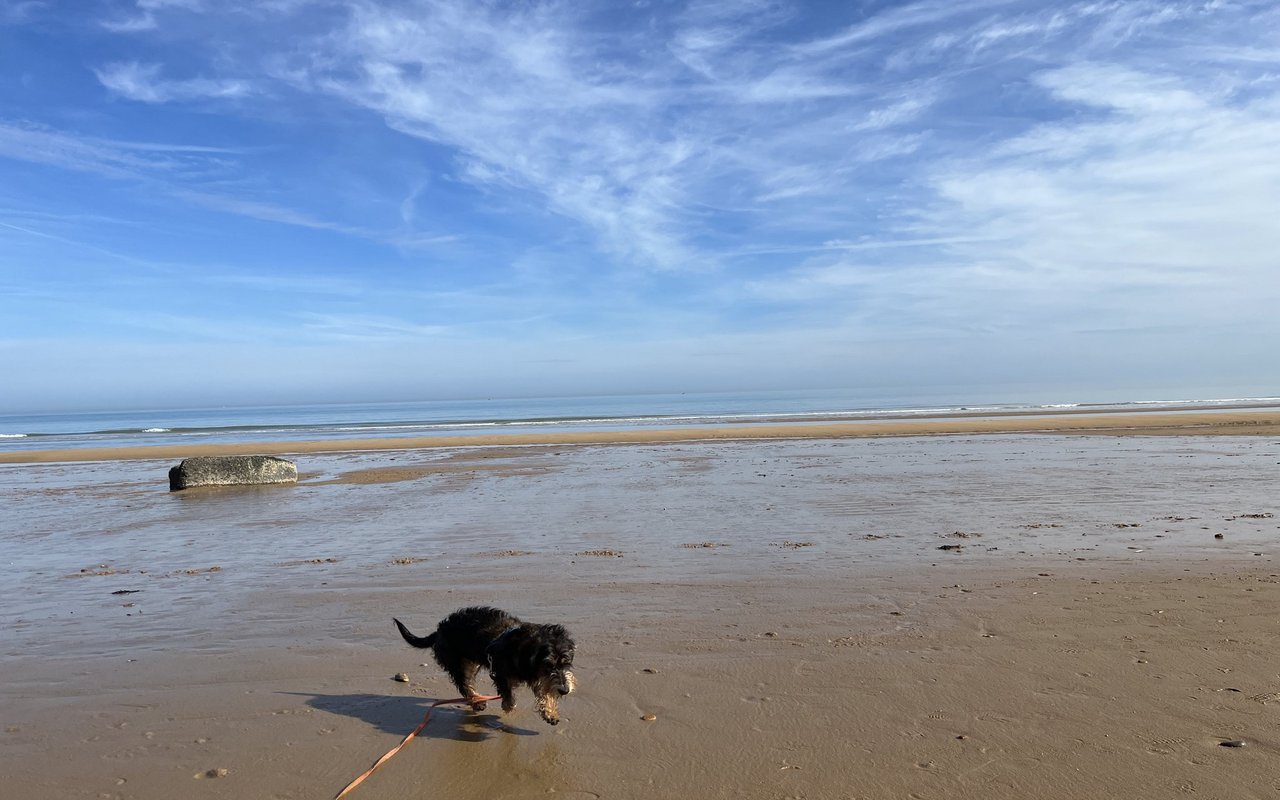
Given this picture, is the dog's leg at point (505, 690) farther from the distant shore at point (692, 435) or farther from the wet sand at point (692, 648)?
the distant shore at point (692, 435)

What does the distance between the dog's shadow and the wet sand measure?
0.02 m

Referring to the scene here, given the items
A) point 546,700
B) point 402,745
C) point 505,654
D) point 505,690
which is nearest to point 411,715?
point 402,745

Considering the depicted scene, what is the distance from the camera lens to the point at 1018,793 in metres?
3.61

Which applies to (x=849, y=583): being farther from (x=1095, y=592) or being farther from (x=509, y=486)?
(x=509, y=486)

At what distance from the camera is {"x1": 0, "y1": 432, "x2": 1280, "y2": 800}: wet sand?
3949 mm

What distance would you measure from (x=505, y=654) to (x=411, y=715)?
0.82 metres

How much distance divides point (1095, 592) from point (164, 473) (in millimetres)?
23635

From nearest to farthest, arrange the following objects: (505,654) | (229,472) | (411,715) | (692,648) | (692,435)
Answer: (505,654) → (411,715) → (692,648) → (229,472) → (692,435)

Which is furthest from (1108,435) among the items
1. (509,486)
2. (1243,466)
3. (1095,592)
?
(1095,592)

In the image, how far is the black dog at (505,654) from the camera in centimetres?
A: 432

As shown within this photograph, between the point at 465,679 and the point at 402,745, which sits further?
the point at 465,679

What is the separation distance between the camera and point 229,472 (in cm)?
1777

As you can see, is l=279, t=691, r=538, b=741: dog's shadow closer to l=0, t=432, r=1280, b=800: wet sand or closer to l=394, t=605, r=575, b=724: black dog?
l=0, t=432, r=1280, b=800: wet sand

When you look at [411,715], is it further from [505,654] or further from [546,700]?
[546,700]
